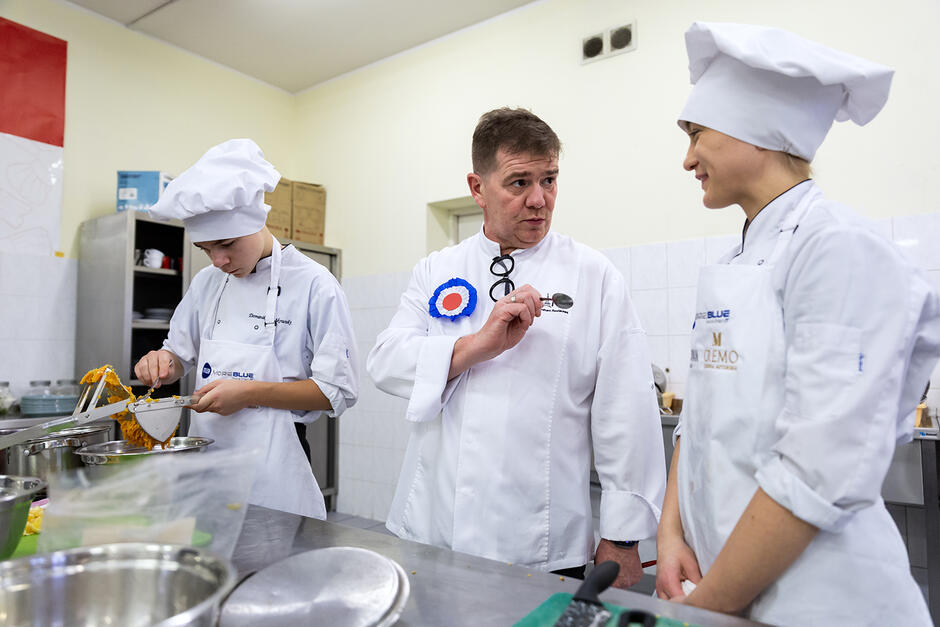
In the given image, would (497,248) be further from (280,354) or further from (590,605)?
(590,605)

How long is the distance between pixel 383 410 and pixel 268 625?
142 inches

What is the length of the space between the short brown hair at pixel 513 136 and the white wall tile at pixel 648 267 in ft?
6.19

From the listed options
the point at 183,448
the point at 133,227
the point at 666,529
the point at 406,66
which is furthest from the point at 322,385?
the point at 406,66

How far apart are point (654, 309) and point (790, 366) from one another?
243cm

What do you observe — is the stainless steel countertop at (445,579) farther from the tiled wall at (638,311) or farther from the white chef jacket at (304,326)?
the tiled wall at (638,311)

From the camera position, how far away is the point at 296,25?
4031 millimetres

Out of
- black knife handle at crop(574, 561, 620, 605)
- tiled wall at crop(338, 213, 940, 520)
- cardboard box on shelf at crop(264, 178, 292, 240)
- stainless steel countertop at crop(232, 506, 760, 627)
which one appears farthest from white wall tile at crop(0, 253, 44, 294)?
black knife handle at crop(574, 561, 620, 605)

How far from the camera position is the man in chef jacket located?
1.32m

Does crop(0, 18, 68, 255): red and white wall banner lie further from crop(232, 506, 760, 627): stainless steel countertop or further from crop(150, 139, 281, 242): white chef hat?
crop(232, 506, 760, 627): stainless steel countertop

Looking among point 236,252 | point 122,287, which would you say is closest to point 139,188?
point 122,287

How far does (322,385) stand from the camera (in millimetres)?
1719

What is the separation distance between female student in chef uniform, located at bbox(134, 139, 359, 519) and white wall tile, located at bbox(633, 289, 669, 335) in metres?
1.90

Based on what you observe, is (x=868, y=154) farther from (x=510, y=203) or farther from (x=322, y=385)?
(x=322, y=385)

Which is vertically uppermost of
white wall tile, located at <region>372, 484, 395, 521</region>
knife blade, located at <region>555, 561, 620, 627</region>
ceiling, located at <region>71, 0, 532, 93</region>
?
ceiling, located at <region>71, 0, 532, 93</region>
